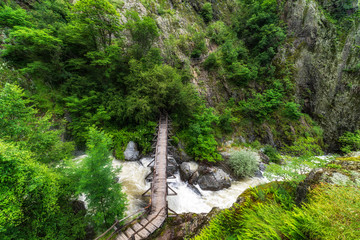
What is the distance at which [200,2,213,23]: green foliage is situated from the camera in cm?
1928

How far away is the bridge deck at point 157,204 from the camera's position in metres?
5.54

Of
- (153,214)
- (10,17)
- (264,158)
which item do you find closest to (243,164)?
(264,158)

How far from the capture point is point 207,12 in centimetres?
1961

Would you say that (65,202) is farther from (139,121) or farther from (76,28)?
(76,28)

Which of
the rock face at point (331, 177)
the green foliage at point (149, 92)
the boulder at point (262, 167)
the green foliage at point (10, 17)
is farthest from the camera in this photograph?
the boulder at point (262, 167)

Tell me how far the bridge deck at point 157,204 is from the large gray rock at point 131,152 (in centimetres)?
214

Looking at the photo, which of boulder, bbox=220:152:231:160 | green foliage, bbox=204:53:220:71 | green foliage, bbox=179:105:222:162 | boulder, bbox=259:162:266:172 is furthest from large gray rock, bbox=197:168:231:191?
green foliage, bbox=204:53:220:71

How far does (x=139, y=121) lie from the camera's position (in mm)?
11086

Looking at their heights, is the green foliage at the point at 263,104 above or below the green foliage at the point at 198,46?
below

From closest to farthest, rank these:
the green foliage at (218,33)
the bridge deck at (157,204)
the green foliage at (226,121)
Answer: the bridge deck at (157,204) < the green foliage at (226,121) < the green foliage at (218,33)

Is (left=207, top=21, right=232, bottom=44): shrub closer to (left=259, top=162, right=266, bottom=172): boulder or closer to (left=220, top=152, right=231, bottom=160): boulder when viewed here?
(left=220, top=152, right=231, bottom=160): boulder

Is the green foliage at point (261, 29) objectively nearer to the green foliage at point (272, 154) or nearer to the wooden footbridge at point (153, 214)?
the green foliage at point (272, 154)

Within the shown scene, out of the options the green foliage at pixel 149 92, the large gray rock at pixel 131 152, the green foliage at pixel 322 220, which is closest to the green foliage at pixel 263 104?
the green foliage at pixel 149 92

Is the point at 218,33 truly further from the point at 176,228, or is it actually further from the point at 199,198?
the point at 176,228
